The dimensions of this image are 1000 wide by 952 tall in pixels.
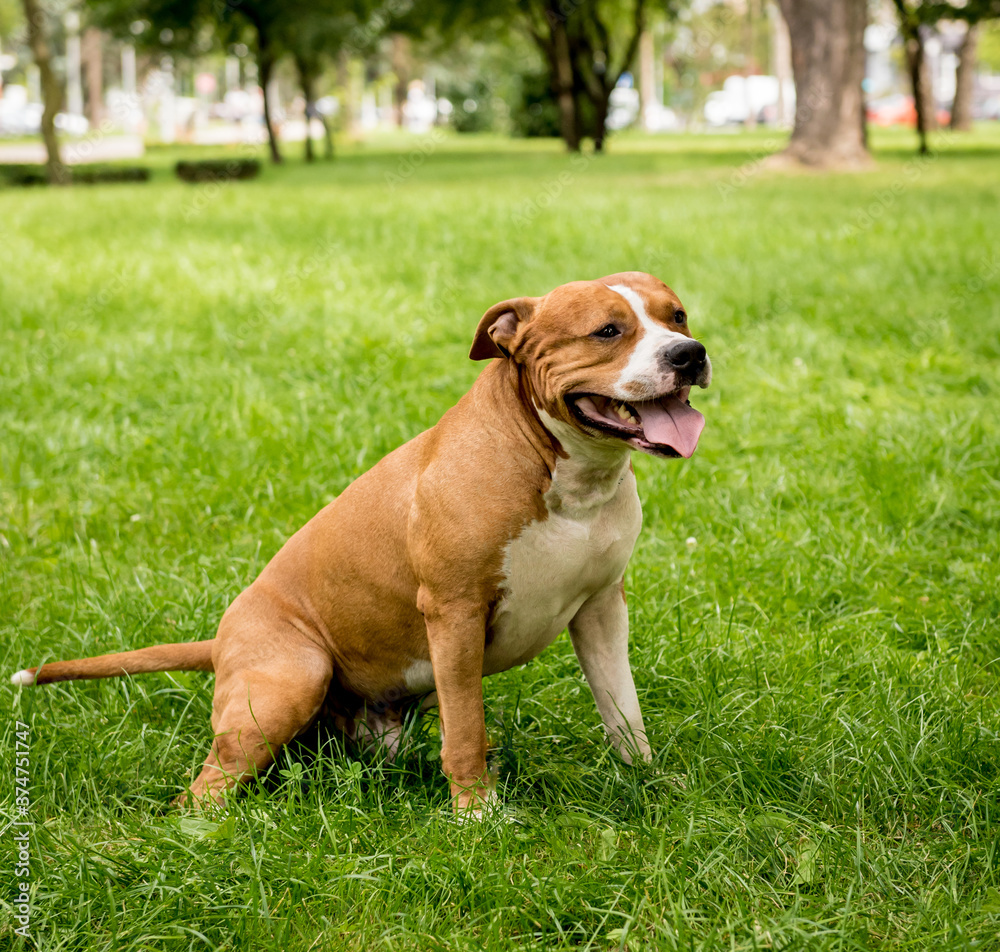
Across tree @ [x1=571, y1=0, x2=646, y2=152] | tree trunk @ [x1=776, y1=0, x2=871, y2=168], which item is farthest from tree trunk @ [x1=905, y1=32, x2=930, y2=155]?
tree @ [x1=571, y1=0, x2=646, y2=152]

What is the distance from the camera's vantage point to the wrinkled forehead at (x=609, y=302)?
8.52 ft

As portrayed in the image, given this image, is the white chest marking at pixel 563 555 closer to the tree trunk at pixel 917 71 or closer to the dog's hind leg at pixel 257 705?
the dog's hind leg at pixel 257 705

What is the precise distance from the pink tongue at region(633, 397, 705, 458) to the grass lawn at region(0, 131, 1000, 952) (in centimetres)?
87

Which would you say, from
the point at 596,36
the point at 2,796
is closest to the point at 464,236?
the point at 2,796

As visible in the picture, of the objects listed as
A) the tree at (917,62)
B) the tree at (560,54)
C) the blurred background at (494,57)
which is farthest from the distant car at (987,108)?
the tree at (560,54)

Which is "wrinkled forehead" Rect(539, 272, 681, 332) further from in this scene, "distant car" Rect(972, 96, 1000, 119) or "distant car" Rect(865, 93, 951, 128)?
"distant car" Rect(972, 96, 1000, 119)

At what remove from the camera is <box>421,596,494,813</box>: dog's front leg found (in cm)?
265

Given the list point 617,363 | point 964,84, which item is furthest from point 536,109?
point 617,363

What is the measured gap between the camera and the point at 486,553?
8.60 feet

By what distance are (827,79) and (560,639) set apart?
1590 centimetres

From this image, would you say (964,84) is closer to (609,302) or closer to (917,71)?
(917,71)

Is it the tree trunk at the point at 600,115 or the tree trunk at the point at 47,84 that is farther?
the tree trunk at the point at 600,115

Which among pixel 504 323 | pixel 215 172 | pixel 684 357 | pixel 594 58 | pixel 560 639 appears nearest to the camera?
pixel 684 357

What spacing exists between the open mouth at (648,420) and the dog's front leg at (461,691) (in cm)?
55
